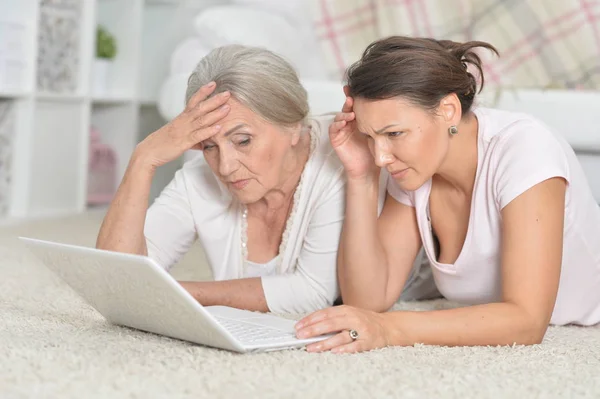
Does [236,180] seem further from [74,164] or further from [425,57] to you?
[74,164]

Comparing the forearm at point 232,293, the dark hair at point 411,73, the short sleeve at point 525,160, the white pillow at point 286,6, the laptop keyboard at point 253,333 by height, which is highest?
the white pillow at point 286,6

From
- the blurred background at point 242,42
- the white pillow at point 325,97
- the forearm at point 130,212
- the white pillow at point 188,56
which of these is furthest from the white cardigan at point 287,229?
the white pillow at point 188,56

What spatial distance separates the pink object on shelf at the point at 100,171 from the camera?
436 centimetres

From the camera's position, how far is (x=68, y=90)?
3.99 m

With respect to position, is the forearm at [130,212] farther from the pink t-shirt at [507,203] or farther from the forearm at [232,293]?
the pink t-shirt at [507,203]

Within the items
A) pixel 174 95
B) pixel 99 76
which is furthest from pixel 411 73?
pixel 99 76

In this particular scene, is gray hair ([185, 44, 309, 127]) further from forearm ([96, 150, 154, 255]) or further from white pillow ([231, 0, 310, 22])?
white pillow ([231, 0, 310, 22])

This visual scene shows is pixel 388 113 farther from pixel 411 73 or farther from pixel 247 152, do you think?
pixel 247 152

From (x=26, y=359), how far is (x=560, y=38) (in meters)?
2.62

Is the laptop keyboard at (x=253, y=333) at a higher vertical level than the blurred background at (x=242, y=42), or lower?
lower

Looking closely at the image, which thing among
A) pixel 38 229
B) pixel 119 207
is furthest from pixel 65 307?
pixel 38 229

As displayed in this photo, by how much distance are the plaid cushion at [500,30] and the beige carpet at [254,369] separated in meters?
1.90

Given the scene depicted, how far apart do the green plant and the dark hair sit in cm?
274

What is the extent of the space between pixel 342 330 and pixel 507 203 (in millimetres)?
363
